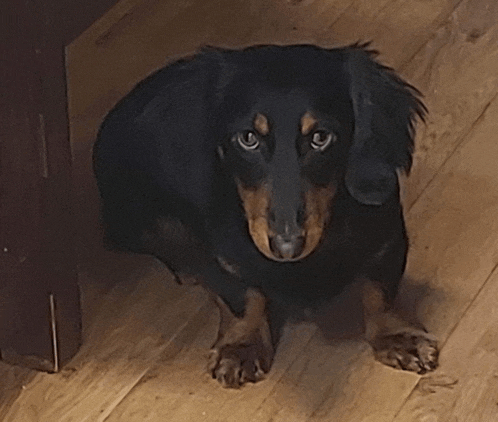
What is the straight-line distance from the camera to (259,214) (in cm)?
157

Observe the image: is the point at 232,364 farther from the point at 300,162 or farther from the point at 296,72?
the point at 296,72

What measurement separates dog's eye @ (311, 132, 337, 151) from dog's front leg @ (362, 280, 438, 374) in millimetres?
286

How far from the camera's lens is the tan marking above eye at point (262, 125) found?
155cm

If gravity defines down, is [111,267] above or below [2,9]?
below

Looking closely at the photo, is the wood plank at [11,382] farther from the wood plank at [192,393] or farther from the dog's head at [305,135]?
the dog's head at [305,135]

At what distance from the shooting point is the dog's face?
155cm

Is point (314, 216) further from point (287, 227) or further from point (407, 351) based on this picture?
point (407, 351)

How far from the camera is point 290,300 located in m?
1.78

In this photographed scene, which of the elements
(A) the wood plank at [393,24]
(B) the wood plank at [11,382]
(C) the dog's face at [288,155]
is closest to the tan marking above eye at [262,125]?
(C) the dog's face at [288,155]

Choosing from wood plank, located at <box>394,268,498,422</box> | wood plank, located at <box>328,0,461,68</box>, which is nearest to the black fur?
wood plank, located at <box>394,268,498,422</box>

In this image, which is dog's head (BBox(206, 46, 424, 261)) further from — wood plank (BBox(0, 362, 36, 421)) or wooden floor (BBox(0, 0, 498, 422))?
wood plank (BBox(0, 362, 36, 421))

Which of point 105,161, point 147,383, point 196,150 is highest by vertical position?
point 196,150

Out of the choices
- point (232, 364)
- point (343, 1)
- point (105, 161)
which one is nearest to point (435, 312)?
point (232, 364)

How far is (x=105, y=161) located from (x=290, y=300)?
0.38 m
